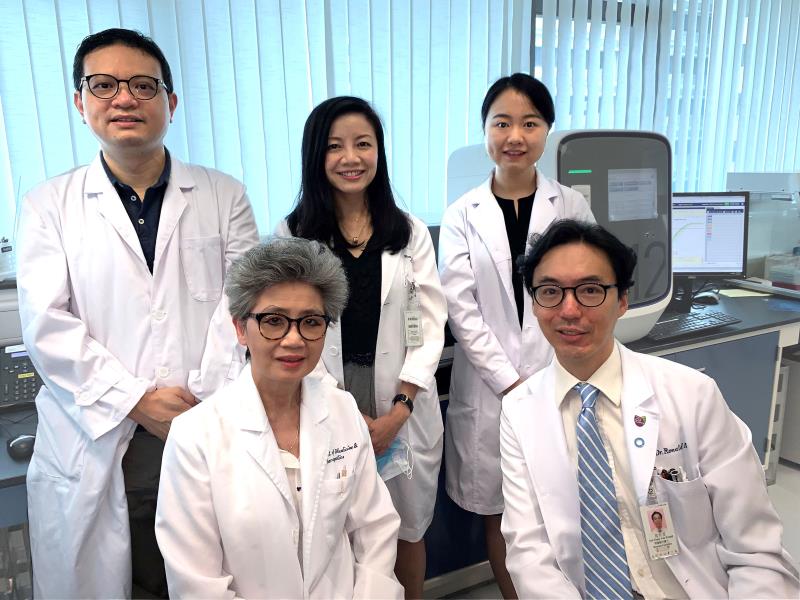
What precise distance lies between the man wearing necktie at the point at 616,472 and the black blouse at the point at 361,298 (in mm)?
446

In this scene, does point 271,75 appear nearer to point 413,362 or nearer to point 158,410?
point 413,362

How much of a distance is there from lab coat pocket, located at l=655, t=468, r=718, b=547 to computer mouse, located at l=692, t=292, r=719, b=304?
1.74 metres

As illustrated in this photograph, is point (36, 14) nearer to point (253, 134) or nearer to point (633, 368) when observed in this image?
point (253, 134)

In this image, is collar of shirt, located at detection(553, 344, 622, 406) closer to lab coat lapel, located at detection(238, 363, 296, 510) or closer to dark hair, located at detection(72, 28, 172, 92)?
lab coat lapel, located at detection(238, 363, 296, 510)

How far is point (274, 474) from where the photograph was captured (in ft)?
3.64

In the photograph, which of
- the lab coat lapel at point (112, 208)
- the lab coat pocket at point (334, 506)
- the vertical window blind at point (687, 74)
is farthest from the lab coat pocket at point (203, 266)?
the vertical window blind at point (687, 74)

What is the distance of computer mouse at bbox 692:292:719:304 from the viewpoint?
2.71 m

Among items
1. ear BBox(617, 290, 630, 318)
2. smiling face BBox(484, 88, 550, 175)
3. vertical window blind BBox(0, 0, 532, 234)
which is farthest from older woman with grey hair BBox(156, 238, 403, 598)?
vertical window blind BBox(0, 0, 532, 234)

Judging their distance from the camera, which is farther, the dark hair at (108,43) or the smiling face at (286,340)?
the dark hair at (108,43)

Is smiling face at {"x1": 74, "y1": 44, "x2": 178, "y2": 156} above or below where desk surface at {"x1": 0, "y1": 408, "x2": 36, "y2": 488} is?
above

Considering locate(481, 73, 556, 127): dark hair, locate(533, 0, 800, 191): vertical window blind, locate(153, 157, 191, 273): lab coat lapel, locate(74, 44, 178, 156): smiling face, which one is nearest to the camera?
locate(74, 44, 178, 156): smiling face

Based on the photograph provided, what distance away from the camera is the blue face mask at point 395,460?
1570 mm

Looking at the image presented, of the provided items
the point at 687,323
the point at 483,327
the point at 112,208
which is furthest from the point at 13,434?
the point at 687,323

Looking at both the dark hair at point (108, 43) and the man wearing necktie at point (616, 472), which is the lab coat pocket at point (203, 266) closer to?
the dark hair at point (108, 43)
